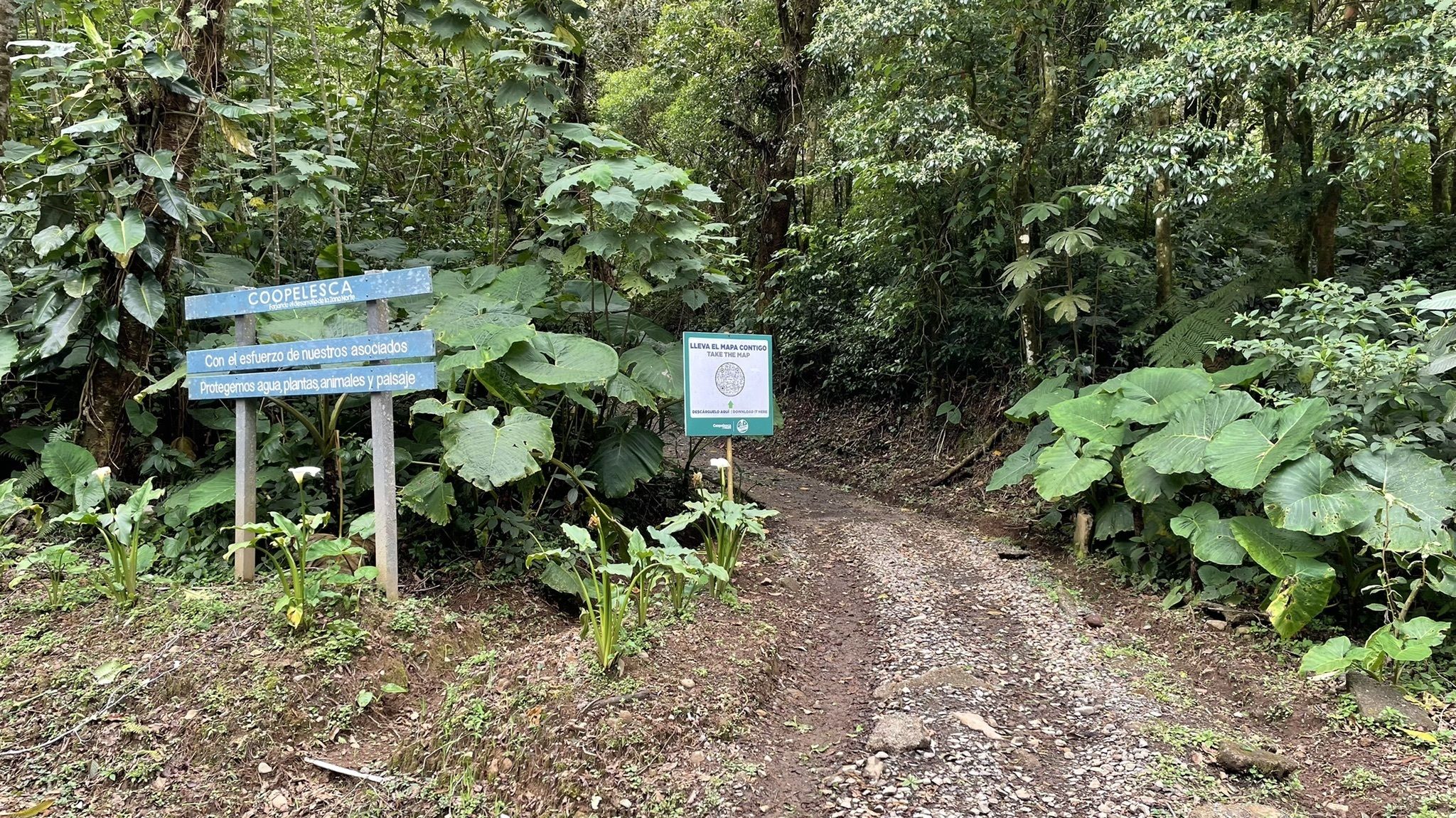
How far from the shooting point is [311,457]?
434 centimetres

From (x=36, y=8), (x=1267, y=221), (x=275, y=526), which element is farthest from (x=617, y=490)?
(x=1267, y=221)

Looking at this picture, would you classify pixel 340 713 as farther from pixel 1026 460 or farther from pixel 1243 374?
pixel 1243 374

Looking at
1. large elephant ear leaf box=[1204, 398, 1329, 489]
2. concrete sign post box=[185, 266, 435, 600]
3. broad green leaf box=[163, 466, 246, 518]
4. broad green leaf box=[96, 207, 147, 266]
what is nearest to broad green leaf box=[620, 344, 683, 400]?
concrete sign post box=[185, 266, 435, 600]

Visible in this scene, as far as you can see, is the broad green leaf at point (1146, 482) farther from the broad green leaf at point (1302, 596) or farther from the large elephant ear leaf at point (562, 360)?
the large elephant ear leaf at point (562, 360)

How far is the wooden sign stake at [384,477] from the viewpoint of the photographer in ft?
11.2

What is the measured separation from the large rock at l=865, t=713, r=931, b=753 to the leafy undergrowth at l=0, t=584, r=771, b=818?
0.52 meters

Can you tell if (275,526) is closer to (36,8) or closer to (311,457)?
(311,457)

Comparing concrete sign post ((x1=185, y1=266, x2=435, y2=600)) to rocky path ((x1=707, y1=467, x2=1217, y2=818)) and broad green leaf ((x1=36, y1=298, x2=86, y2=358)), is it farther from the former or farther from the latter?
rocky path ((x1=707, y1=467, x2=1217, y2=818))

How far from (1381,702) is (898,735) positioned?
198 cm

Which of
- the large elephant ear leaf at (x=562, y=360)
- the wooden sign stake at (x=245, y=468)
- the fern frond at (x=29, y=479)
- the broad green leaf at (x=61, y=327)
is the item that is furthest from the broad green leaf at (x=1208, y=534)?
the fern frond at (x=29, y=479)

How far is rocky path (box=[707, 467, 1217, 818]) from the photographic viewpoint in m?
2.54

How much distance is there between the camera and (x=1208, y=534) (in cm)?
402

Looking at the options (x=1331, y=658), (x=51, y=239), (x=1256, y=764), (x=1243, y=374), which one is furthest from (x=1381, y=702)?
(x=51, y=239)

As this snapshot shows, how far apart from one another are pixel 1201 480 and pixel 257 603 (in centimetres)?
498
